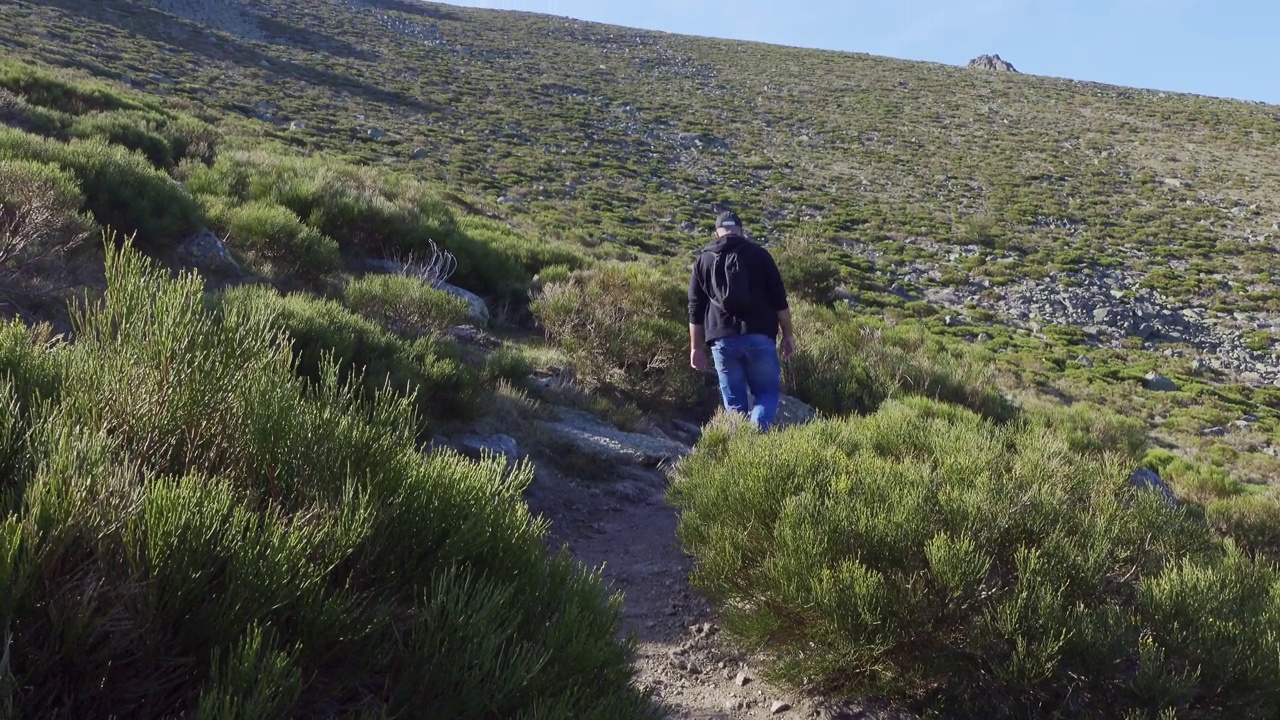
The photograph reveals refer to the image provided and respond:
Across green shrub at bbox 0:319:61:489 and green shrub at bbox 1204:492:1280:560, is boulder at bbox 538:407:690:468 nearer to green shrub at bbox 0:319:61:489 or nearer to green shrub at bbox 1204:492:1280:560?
green shrub at bbox 0:319:61:489

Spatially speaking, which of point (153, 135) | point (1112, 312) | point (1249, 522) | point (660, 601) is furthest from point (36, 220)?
point (1112, 312)

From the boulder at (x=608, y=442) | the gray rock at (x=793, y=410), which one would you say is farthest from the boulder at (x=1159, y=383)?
the boulder at (x=608, y=442)

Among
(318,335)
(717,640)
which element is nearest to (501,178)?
(318,335)

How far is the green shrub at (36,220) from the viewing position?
14.9ft

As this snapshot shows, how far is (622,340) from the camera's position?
7.27 meters

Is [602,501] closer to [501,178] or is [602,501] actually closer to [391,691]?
[391,691]

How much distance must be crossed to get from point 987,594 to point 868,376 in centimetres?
539

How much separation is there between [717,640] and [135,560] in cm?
234

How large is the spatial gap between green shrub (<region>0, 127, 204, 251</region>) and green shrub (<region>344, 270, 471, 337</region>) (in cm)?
163

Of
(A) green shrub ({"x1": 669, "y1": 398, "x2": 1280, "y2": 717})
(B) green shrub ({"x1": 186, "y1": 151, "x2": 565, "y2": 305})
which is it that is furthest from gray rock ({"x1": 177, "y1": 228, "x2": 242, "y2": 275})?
(A) green shrub ({"x1": 669, "y1": 398, "x2": 1280, "y2": 717})

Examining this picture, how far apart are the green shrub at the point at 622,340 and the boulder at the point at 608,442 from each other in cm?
93

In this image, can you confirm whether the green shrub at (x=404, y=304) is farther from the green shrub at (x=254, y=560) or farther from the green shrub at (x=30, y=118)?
the green shrub at (x=30, y=118)

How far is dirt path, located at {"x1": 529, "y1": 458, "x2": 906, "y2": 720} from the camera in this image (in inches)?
108

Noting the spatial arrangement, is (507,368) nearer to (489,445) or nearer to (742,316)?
(489,445)
